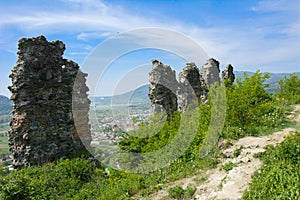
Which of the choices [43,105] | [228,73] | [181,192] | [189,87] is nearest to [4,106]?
[228,73]

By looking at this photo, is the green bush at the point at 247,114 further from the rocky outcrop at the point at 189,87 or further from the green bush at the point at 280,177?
the rocky outcrop at the point at 189,87

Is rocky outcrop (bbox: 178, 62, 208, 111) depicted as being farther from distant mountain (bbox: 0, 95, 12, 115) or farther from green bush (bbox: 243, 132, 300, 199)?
distant mountain (bbox: 0, 95, 12, 115)

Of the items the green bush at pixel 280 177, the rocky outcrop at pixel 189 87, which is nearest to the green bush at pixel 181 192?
the green bush at pixel 280 177

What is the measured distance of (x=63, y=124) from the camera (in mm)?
13891

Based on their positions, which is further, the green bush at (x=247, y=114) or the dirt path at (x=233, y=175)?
the green bush at (x=247, y=114)

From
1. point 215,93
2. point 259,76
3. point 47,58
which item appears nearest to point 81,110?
point 47,58

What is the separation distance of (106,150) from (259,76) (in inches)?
261

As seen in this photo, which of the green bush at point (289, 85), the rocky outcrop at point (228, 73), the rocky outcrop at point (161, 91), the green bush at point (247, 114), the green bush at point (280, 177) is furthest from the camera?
the rocky outcrop at point (228, 73)

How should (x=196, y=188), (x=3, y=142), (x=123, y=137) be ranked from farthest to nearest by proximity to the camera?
(x=3, y=142) < (x=123, y=137) < (x=196, y=188)

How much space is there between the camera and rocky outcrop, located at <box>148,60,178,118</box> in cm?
1512

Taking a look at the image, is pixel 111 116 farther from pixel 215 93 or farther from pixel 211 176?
pixel 211 176

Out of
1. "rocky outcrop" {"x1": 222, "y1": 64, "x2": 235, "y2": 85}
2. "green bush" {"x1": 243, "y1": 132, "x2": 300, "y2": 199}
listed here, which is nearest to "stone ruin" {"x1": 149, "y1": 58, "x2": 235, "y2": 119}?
"rocky outcrop" {"x1": 222, "y1": 64, "x2": 235, "y2": 85}

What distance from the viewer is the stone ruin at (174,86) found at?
15250mm

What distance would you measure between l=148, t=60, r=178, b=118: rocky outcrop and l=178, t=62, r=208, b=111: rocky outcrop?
1.34m
